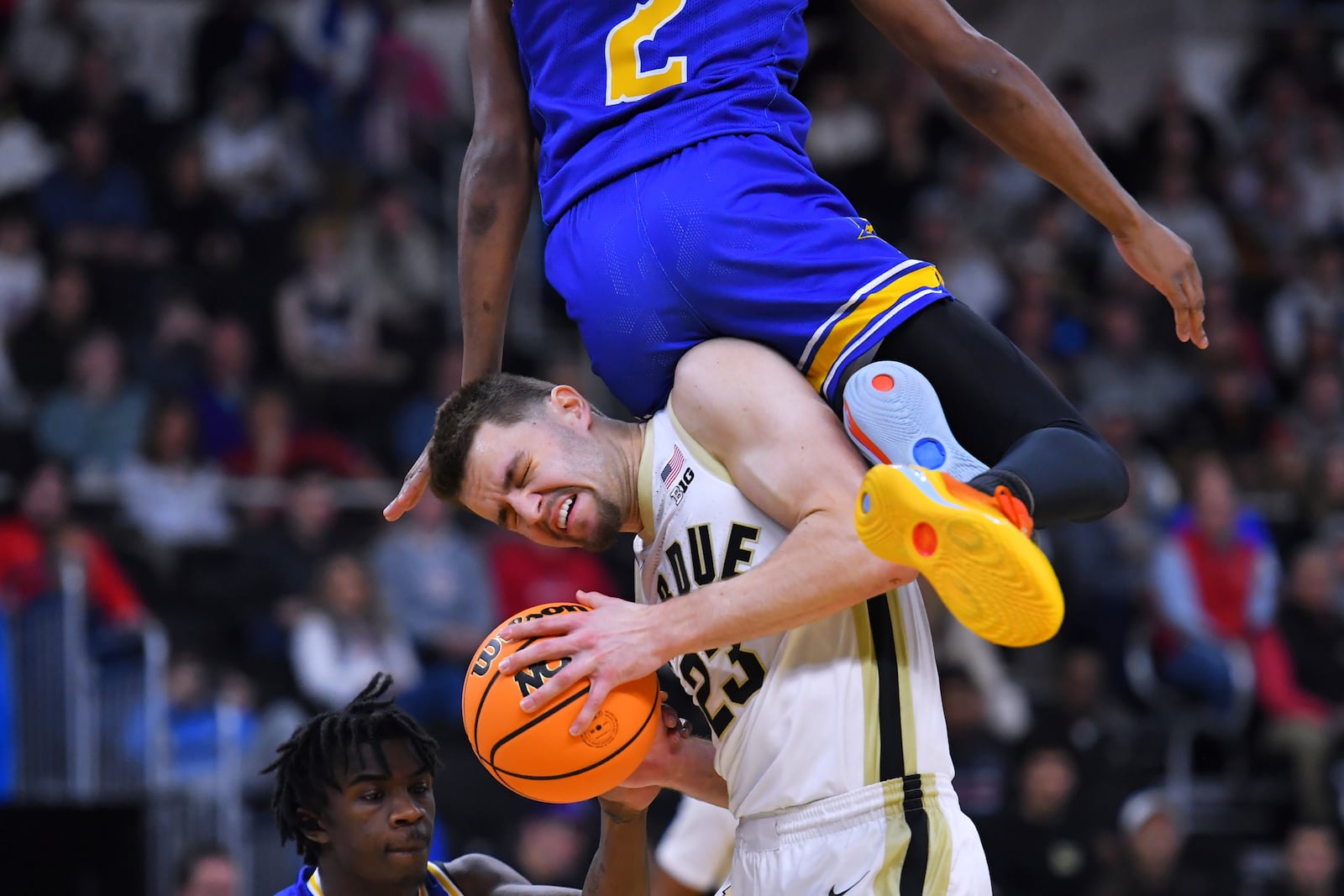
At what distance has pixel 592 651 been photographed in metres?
3.22

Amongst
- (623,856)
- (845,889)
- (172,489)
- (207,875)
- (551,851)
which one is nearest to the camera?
(845,889)

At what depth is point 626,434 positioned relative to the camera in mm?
3561

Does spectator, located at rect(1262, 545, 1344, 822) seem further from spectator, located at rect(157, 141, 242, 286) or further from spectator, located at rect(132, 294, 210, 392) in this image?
spectator, located at rect(157, 141, 242, 286)

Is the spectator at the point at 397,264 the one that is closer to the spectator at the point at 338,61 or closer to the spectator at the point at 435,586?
the spectator at the point at 338,61

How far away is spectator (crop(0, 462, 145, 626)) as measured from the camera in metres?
8.09

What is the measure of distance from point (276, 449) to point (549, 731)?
6.73 meters

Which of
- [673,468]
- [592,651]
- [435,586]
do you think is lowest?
[435,586]

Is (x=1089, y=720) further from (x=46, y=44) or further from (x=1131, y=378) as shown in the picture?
(x=46, y=44)

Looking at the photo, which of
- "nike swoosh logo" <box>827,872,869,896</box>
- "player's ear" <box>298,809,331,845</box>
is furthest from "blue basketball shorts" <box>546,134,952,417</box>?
"player's ear" <box>298,809,331,845</box>

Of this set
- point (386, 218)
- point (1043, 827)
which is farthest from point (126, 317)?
point (1043, 827)

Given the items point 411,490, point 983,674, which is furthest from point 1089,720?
point 411,490

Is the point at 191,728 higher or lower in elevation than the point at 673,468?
lower

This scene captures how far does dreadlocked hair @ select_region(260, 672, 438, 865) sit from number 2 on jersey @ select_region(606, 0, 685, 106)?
59.2 inches

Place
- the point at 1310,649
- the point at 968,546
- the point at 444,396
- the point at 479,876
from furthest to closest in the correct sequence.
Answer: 1. the point at 1310,649
2. the point at 444,396
3. the point at 479,876
4. the point at 968,546
